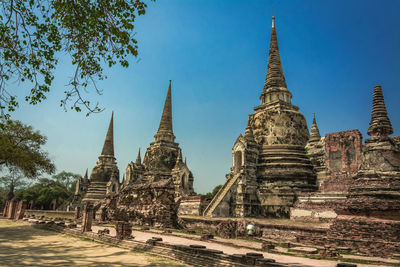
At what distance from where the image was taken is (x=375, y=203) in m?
10.3

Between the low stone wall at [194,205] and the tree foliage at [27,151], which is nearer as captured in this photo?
the tree foliage at [27,151]

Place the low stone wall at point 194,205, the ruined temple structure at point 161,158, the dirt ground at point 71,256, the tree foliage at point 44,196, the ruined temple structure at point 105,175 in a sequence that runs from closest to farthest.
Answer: the dirt ground at point 71,256 < the low stone wall at point 194,205 < the ruined temple structure at point 161,158 < the ruined temple structure at point 105,175 < the tree foliage at point 44,196

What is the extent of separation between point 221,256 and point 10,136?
Result: 58.7 ft

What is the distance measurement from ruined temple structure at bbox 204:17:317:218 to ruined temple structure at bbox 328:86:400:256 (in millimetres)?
8731

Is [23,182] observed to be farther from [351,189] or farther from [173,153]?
[351,189]

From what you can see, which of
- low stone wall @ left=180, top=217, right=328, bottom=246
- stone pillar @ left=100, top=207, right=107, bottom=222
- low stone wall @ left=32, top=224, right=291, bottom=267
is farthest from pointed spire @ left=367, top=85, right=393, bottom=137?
stone pillar @ left=100, top=207, right=107, bottom=222

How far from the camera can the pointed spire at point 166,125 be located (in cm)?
3847

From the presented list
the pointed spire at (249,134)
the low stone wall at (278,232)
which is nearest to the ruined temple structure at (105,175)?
the pointed spire at (249,134)

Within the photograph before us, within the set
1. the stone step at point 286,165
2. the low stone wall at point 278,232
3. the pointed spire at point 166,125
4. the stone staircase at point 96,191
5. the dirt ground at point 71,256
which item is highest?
the pointed spire at point 166,125

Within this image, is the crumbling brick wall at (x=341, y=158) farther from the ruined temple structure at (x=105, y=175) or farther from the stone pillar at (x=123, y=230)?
the ruined temple structure at (x=105, y=175)

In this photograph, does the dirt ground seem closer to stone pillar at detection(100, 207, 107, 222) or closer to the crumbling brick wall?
stone pillar at detection(100, 207, 107, 222)

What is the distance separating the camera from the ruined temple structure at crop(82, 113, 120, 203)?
1515 inches

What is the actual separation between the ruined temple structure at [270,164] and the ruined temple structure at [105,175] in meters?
20.1

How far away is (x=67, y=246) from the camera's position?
33.7 ft
